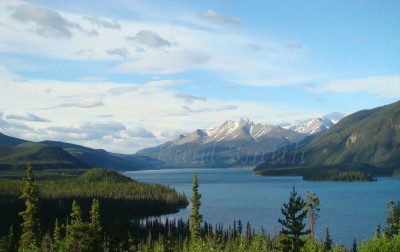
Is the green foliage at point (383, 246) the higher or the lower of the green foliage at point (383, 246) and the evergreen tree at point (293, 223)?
the lower

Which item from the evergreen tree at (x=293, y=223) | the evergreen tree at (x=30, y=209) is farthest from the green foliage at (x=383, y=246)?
the evergreen tree at (x=30, y=209)

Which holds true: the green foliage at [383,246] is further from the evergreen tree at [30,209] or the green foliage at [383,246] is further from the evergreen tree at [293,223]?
the evergreen tree at [30,209]

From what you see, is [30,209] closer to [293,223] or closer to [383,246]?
[293,223]

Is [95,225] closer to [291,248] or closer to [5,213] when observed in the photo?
[291,248]

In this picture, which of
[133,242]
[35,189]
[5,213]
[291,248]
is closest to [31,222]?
[35,189]

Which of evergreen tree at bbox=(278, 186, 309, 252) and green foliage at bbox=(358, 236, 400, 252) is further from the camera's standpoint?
green foliage at bbox=(358, 236, 400, 252)

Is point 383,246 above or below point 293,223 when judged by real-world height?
below

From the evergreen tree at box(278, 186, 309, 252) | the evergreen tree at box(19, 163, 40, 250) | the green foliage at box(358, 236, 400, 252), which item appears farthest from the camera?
the green foliage at box(358, 236, 400, 252)

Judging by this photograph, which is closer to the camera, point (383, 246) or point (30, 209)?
point (30, 209)

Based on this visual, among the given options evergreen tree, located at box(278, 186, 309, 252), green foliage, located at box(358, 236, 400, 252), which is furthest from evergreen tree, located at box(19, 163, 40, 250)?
green foliage, located at box(358, 236, 400, 252)

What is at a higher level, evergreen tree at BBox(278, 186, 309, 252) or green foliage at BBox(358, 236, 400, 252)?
evergreen tree at BBox(278, 186, 309, 252)

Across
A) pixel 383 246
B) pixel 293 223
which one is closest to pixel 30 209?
pixel 293 223

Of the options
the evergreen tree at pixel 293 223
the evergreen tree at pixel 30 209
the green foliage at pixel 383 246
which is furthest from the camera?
the green foliage at pixel 383 246

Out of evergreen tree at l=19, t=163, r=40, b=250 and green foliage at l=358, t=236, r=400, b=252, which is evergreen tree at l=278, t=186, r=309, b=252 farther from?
evergreen tree at l=19, t=163, r=40, b=250
